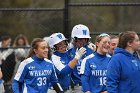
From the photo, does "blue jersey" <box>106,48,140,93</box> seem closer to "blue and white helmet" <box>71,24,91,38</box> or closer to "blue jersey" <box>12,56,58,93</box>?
"blue jersey" <box>12,56,58,93</box>

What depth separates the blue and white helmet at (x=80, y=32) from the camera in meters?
10.0

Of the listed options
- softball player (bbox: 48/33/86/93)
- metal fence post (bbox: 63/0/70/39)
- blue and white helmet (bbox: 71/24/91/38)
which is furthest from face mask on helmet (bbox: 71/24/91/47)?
metal fence post (bbox: 63/0/70/39)

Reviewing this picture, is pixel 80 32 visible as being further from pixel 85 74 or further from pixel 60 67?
pixel 85 74

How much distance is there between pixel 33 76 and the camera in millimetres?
9148

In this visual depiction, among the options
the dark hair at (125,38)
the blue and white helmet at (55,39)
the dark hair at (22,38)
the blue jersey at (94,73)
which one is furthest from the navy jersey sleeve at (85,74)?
the dark hair at (22,38)

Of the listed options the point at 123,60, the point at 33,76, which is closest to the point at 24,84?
the point at 33,76

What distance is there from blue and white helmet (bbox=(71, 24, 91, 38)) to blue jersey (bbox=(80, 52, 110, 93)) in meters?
0.73

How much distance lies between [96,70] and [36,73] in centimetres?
88

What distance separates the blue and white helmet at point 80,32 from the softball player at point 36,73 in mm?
937

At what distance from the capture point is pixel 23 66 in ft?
30.1

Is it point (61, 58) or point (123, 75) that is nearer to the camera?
point (123, 75)

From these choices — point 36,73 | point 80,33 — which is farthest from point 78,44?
point 36,73

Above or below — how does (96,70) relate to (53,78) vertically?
above

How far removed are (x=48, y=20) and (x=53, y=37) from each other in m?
1.39
